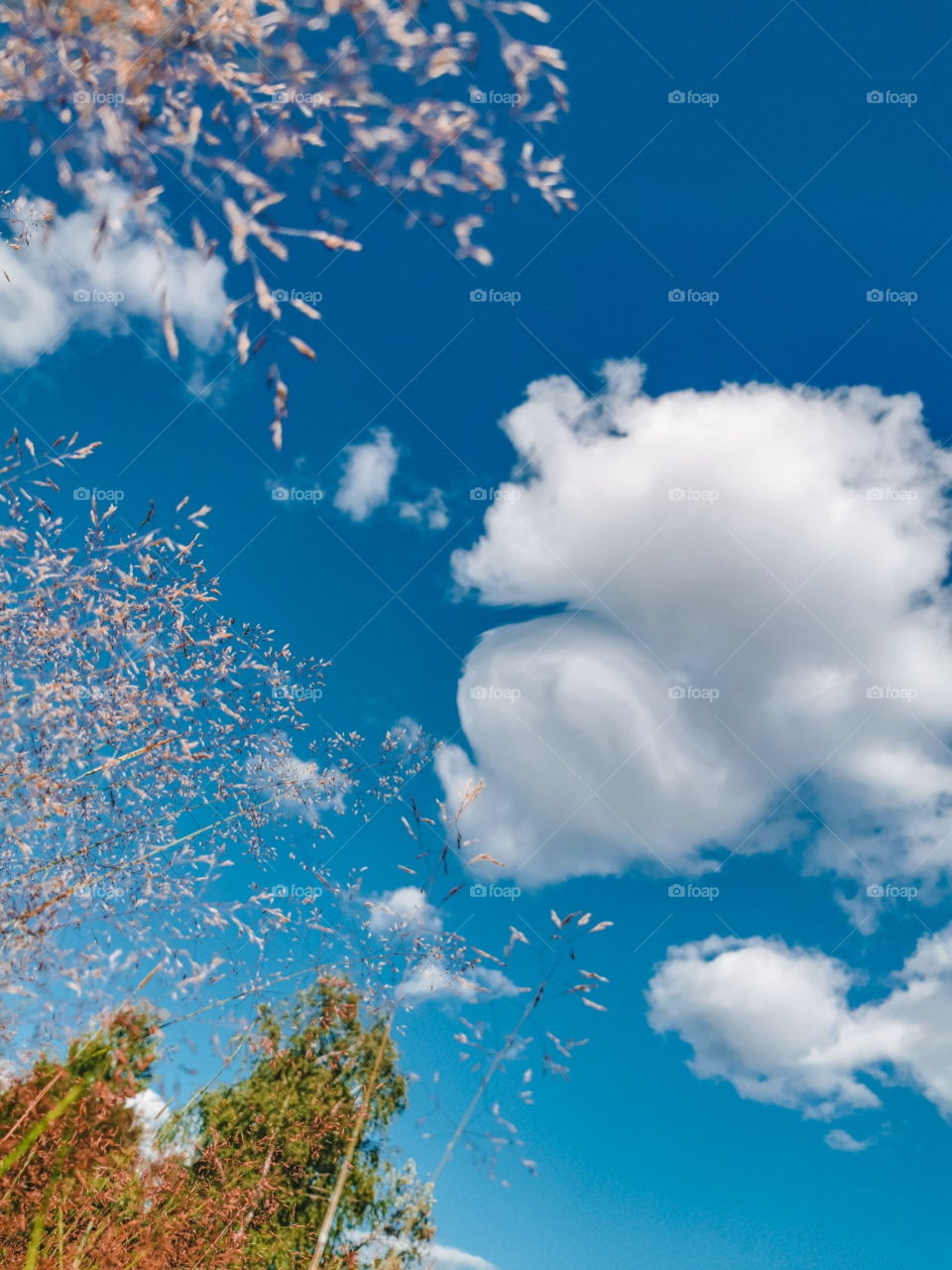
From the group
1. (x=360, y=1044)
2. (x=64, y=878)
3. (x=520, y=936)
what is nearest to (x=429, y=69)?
(x=520, y=936)

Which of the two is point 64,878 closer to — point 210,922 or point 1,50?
point 210,922

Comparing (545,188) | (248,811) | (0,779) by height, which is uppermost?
(545,188)

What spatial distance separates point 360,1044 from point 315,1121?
1.42 meters

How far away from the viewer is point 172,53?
1.74 metres

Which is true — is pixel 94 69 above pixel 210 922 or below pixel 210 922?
above

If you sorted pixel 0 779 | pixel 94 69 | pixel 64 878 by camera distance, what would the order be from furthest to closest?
pixel 0 779 → pixel 64 878 → pixel 94 69

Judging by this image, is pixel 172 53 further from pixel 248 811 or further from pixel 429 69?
pixel 248 811

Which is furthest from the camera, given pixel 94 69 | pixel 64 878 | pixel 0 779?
pixel 0 779

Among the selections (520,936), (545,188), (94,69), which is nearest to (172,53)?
(94,69)

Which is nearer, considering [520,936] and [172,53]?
[172,53]

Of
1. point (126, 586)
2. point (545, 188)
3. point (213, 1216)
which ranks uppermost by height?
point (545, 188)

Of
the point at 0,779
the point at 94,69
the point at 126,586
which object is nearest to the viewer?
the point at 94,69

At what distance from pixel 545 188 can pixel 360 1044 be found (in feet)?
7.13

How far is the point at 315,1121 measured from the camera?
3.26 m
